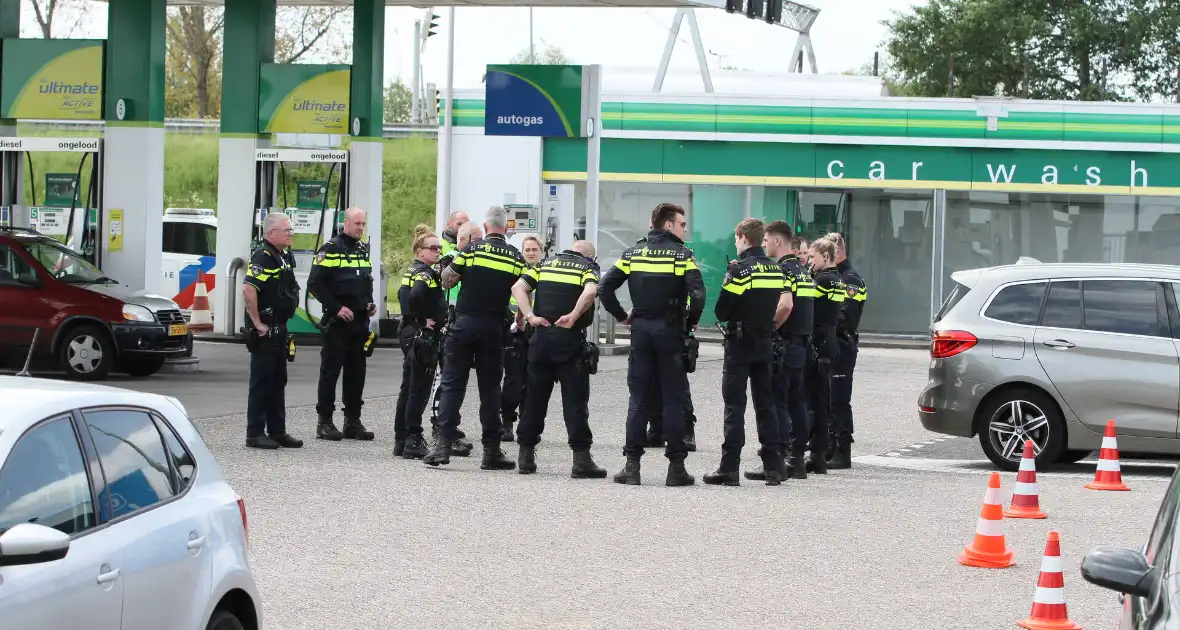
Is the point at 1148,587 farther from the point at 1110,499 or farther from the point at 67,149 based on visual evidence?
the point at 67,149

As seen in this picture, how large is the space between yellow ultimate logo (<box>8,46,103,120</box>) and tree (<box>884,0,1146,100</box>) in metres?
35.2

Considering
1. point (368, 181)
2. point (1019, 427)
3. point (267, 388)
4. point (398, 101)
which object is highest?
point (398, 101)

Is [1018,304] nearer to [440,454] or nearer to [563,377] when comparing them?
[563,377]

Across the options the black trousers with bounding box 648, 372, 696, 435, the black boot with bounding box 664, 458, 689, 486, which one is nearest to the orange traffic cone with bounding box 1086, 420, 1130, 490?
the black boot with bounding box 664, 458, 689, 486

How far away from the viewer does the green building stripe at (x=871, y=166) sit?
29812 mm

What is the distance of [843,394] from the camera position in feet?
45.1

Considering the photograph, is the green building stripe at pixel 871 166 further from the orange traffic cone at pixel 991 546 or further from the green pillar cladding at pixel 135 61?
the orange traffic cone at pixel 991 546

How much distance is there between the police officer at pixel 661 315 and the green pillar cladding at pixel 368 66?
12.2 m

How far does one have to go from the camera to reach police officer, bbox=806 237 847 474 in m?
13.3

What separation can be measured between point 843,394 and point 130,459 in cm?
922

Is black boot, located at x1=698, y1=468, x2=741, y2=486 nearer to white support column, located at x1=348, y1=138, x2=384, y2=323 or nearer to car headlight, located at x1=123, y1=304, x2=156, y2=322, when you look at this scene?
car headlight, located at x1=123, y1=304, x2=156, y2=322

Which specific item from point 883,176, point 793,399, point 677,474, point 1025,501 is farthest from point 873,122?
point 1025,501

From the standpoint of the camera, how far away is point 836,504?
11477 millimetres

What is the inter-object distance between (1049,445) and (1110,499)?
171cm
